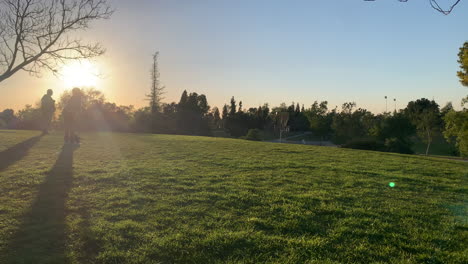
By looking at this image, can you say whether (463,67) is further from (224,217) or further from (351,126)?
(351,126)

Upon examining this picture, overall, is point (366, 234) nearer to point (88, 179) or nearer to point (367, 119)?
point (88, 179)

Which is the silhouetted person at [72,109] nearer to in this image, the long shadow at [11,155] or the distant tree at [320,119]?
the long shadow at [11,155]

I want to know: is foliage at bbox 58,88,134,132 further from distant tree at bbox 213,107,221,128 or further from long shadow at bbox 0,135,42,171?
distant tree at bbox 213,107,221,128

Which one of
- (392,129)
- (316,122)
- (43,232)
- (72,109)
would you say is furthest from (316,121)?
(43,232)

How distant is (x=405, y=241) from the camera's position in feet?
14.0

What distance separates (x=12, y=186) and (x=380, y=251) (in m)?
8.43

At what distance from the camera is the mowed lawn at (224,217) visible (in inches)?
151

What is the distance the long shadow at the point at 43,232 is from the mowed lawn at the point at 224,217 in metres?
0.02

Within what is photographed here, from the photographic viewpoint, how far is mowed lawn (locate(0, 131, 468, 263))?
3.83 metres

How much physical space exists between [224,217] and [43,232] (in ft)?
9.93

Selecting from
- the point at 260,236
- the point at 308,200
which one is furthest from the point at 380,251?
the point at 308,200

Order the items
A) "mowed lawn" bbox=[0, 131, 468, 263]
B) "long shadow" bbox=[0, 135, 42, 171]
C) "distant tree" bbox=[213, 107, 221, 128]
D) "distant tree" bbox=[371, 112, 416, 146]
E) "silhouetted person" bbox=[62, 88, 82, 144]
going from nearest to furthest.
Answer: "mowed lawn" bbox=[0, 131, 468, 263] < "long shadow" bbox=[0, 135, 42, 171] < "silhouetted person" bbox=[62, 88, 82, 144] < "distant tree" bbox=[371, 112, 416, 146] < "distant tree" bbox=[213, 107, 221, 128]

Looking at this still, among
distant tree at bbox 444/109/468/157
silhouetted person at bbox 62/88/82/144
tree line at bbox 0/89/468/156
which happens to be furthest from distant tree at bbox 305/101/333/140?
silhouetted person at bbox 62/88/82/144

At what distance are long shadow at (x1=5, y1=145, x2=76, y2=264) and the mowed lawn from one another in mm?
16
